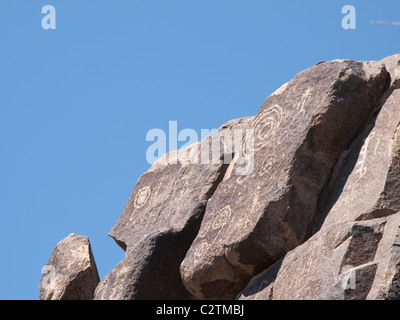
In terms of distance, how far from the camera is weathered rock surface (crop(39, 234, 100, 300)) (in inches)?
401

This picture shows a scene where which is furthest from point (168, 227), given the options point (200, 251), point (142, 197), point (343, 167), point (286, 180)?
point (343, 167)

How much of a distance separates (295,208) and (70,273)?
3.74 m

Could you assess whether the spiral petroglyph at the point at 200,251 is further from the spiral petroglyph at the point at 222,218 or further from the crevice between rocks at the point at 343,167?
the crevice between rocks at the point at 343,167

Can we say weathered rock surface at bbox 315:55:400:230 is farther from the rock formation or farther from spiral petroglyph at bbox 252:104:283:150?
spiral petroglyph at bbox 252:104:283:150

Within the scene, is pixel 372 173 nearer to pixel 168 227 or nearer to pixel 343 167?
pixel 343 167

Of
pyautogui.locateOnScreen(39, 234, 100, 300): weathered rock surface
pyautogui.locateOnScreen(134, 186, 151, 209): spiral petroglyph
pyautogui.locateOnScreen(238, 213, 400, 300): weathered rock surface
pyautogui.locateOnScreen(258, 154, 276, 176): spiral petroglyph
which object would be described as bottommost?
pyautogui.locateOnScreen(238, 213, 400, 300): weathered rock surface

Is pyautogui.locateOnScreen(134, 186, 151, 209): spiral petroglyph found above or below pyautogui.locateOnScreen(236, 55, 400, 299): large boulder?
above

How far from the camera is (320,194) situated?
7.78m

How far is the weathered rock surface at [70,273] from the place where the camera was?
10195mm

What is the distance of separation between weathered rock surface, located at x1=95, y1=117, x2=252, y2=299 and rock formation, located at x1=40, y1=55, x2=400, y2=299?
0.02 metres

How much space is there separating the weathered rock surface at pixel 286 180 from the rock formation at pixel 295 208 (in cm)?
1

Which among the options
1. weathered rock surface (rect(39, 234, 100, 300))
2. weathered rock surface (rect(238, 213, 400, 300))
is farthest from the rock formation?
weathered rock surface (rect(39, 234, 100, 300))
